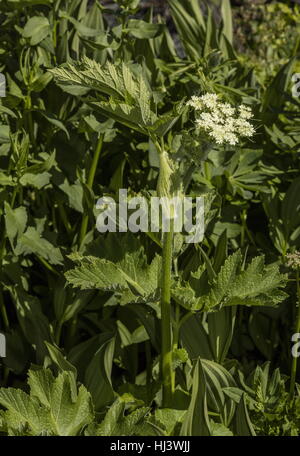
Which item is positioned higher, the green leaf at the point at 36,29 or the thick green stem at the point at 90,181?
the green leaf at the point at 36,29

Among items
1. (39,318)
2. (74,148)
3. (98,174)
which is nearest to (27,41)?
(74,148)

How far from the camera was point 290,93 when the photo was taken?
2334 mm

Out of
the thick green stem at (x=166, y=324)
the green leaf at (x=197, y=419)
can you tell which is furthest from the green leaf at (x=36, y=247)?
the green leaf at (x=197, y=419)

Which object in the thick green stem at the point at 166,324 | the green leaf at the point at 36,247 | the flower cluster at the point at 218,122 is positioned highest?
the flower cluster at the point at 218,122

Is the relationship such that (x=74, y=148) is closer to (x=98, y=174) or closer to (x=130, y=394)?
(x=98, y=174)

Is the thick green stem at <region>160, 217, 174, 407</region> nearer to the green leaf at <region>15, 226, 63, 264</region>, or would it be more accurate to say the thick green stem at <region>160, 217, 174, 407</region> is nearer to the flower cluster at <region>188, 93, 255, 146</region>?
the flower cluster at <region>188, 93, 255, 146</region>

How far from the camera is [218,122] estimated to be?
5.01 feet

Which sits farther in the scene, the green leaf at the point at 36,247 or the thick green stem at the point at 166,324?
the green leaf at the point at 36,247

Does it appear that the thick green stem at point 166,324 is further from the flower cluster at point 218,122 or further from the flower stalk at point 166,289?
the flower cluster at point 218,122

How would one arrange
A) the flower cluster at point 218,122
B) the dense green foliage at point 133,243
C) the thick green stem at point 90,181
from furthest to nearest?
1. the thick green stem at point 90,181
2. the dense green foliage at point 133,243
3. the flower cluster at point 218,122

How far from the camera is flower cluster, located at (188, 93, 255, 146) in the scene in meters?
1.46

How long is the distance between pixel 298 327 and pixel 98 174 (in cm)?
88

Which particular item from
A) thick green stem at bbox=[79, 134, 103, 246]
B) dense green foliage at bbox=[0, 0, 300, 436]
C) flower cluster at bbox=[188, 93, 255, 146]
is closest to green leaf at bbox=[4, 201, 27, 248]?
dense green foliage at bbox=[0, 0, 300, 436]

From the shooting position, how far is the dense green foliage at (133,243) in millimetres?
1569
